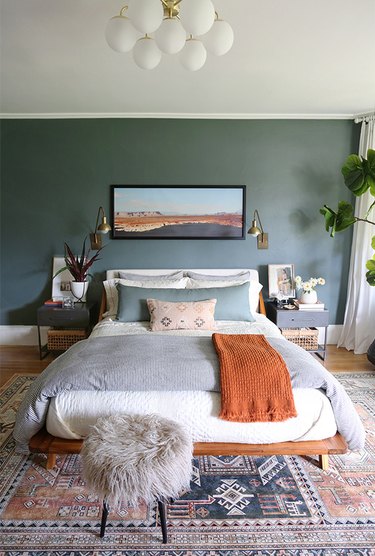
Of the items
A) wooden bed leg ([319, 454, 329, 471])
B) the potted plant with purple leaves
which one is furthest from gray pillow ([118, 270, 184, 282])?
wooden bed leg ([319, 454, 329, 471])

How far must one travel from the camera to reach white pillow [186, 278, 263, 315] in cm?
390

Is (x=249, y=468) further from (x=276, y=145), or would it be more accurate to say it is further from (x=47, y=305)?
(x=276, y=145)

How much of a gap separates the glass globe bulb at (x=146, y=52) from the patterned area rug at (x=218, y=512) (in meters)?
2.38

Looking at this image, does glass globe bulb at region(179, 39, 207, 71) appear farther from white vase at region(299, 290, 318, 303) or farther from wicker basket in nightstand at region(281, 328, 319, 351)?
wicker basket in nightstand at region(281, 328, 319, 351)

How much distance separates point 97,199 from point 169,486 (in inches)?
131

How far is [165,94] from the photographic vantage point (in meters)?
3.51

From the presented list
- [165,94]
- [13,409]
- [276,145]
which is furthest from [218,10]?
[13,409]

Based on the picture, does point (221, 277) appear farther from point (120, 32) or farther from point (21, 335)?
point (120, 32)

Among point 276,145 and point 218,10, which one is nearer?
point 218,10

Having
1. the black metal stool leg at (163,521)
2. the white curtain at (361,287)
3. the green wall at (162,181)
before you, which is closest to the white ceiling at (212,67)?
the green wall at (162,181)

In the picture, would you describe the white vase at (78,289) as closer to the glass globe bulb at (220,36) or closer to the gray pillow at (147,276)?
the gray pillow at (147,276)

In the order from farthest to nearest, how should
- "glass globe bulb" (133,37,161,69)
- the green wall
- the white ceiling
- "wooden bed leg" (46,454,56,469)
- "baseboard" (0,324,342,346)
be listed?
"baseboard" (0,324,342,346) < the green wall < "wooden bed leg" (46,454,56,469) < the white ceiling < "glass globe bulb" (133,37,161,69)

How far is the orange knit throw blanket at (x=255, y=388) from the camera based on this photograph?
2.15 m

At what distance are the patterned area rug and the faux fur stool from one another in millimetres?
147
